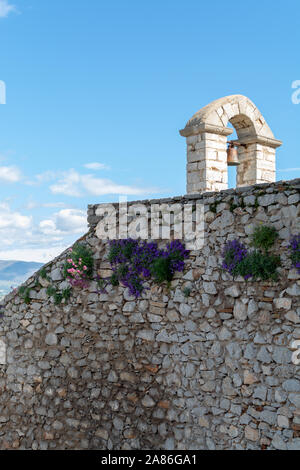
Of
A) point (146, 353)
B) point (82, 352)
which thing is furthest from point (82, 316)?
point (146, 353)

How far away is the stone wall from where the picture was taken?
651 centimetres

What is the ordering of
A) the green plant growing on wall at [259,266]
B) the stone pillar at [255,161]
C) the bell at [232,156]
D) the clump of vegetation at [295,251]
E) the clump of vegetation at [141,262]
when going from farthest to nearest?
the stone pillar at [255,161]
the bell at [232,156]
the clump of vegetation at [141,262]
the green plant growing on wall at [259,266]
the clump of vegetation at [295,251]

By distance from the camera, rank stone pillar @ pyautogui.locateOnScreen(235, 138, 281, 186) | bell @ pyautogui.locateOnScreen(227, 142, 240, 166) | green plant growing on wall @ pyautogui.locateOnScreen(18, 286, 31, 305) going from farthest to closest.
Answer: green plant growing on wall @ pyautogui.locateOnScreen(18, 286, 31, 305)
stone pillar @ pyautogui.locateOnScreen(235, 138, 281, 186)
bell @ pyautogui.locateOnScreen(227, 142, 240, 166)

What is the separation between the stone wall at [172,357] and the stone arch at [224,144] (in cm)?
81

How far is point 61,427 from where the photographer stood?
8.80m

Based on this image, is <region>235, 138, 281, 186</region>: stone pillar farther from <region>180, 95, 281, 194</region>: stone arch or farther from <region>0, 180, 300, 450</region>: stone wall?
<region>0, 180, 300, 450</region>: stone wall

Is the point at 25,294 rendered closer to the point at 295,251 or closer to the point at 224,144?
the point at 224,144

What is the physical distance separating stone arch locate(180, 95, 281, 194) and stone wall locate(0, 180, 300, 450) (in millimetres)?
811

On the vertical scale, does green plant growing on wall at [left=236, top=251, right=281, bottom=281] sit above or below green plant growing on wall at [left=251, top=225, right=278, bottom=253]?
below

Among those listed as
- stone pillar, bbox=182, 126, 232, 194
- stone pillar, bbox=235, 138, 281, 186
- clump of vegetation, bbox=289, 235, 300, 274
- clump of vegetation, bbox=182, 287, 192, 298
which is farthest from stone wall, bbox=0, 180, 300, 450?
stone pillar, bbox=235, 138, 281, 186

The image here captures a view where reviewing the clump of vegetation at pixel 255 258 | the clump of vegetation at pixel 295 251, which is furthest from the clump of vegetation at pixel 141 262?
the clump of vegetation at pixel 295 251

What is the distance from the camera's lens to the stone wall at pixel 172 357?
651cm

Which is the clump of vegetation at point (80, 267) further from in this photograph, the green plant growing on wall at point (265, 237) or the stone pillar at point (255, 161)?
the green plant growing on wall at point (265, 237)
